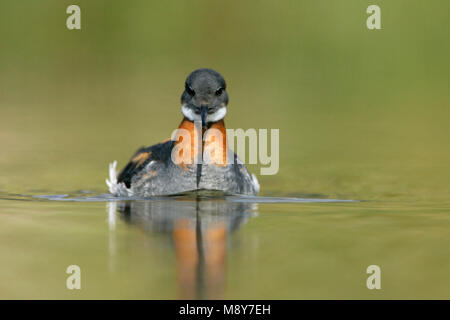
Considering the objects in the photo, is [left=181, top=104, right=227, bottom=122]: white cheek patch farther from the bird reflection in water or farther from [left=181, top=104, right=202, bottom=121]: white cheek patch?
the bird reflection in water

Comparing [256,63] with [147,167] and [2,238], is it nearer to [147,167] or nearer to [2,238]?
[147,167]

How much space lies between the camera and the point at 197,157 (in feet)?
35.0

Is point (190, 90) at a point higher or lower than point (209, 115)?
higher

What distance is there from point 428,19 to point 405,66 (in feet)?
4.76

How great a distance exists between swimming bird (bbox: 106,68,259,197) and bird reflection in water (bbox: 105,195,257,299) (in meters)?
0.31

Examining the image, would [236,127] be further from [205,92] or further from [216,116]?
[205,92]

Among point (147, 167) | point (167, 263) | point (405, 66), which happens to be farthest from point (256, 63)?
point (167, 263)

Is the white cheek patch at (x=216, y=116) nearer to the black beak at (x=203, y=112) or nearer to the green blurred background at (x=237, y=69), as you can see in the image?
the black beak at (x=203, y=112)

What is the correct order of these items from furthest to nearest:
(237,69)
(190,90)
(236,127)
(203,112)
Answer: (237,69), (236,127), (190,90), (203,112)

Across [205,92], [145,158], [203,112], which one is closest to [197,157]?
[203,112]

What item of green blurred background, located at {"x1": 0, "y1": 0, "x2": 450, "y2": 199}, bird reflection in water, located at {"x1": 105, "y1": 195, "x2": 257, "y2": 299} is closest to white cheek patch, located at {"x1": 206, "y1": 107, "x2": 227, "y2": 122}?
bird reflection in water, located at {"x1": 105, "y1": 195, "x2": 257, "y2": 299}

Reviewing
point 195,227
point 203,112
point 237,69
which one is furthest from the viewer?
point 237,69

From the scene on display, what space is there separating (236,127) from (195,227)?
29.6 ft

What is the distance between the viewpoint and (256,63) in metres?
25.8
